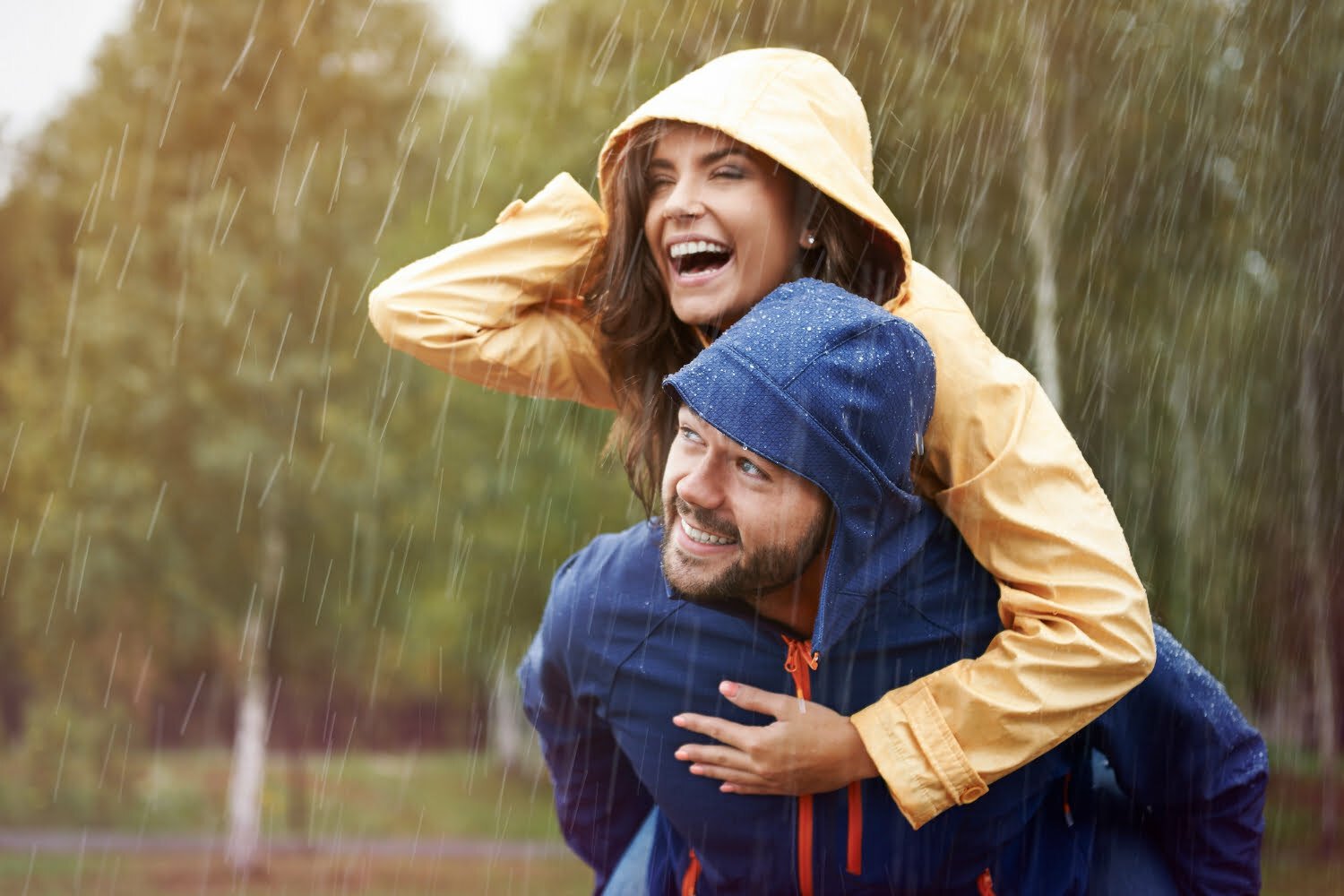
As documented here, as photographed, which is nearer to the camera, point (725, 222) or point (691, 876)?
point (725, 222)

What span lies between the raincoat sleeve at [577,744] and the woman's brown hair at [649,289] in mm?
332

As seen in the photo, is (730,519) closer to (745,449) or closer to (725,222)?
(745,449)

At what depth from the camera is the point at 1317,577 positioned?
50.4 ft

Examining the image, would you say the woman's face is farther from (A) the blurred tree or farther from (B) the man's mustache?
(A) the blurred tree

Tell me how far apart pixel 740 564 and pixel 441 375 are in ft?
42.9

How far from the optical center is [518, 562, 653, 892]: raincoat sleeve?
9.54 ft

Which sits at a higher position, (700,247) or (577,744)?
(700,247)

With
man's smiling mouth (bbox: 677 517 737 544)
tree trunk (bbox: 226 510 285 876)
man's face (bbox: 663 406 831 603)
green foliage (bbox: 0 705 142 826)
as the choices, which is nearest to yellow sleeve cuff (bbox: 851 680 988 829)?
man's face (bbox: 663 406 831 603)

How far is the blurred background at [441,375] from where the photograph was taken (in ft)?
34.2

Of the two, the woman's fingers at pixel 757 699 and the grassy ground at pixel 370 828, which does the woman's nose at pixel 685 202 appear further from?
the grassy ground at pixel 370 828

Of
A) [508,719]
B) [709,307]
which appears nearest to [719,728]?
[709,307]

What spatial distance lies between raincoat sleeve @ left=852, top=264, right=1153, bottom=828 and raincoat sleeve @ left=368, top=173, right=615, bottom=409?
1027 mm

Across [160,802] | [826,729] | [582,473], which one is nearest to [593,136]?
[582,473]

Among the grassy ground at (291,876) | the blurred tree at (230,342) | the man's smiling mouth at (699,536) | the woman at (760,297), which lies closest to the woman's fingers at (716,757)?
the woman at (760,297)
